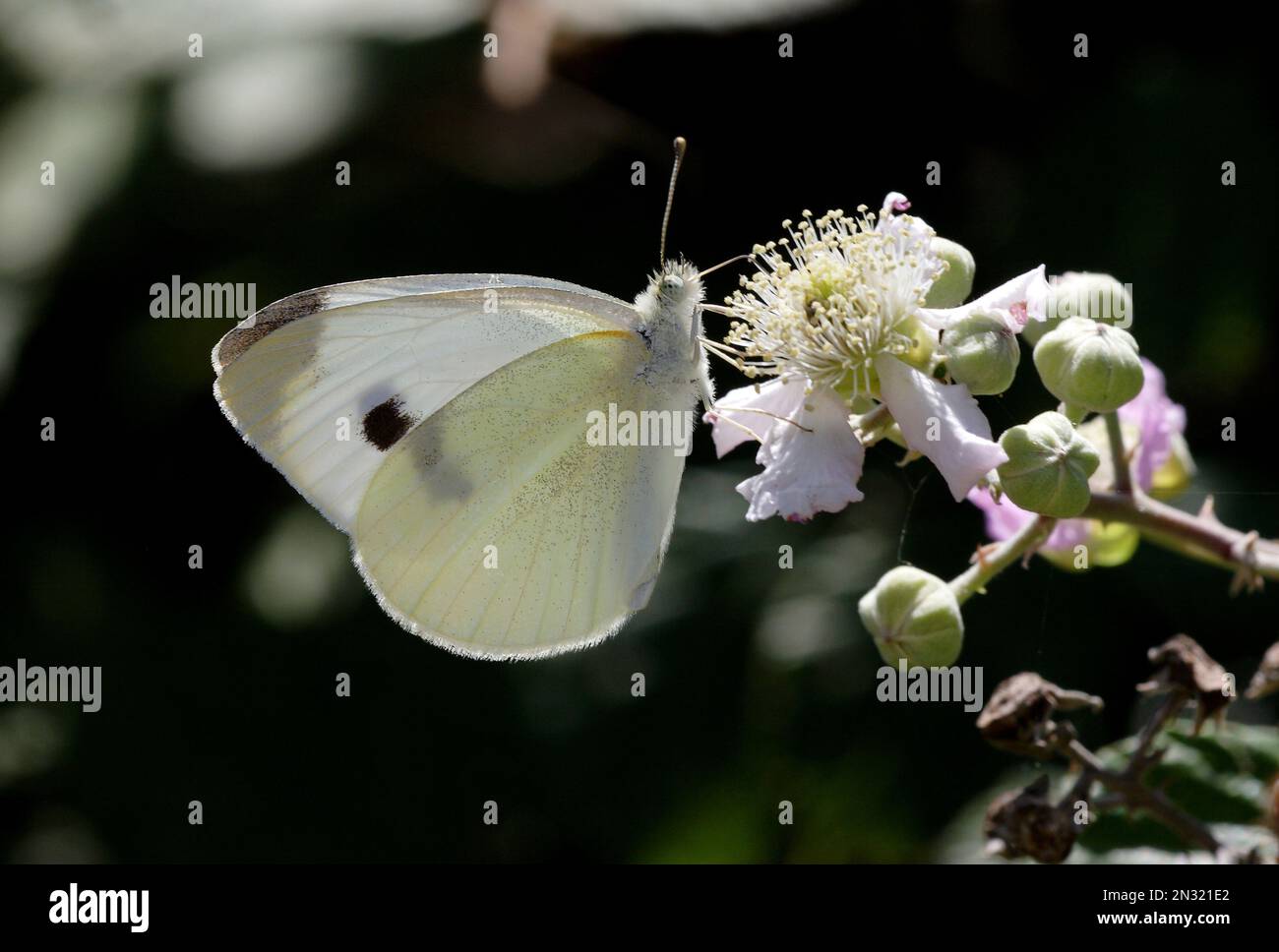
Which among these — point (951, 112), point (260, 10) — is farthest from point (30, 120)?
point (951, 112)

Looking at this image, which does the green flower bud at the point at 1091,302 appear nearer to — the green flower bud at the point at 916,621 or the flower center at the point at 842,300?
the flower center at the point at 842,300

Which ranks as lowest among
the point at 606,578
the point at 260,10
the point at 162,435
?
the point at 606,578

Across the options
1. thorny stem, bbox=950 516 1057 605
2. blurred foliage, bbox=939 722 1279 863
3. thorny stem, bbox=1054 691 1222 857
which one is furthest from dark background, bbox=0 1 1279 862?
thorny stem, bbox=950 516 1057 605

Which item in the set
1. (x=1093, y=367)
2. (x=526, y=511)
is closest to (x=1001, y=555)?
(x=1093, y=367)

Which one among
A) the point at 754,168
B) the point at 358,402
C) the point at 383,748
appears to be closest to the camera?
the point at 358,402

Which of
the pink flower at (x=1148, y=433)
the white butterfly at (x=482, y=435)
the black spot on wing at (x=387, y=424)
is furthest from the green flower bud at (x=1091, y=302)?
the black spot on wing at (x=387, y=424)

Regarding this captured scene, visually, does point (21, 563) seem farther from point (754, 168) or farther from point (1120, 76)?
point (1120, 76)

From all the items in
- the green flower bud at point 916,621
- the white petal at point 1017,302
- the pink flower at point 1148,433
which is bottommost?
the green flower bud at point 916,621
